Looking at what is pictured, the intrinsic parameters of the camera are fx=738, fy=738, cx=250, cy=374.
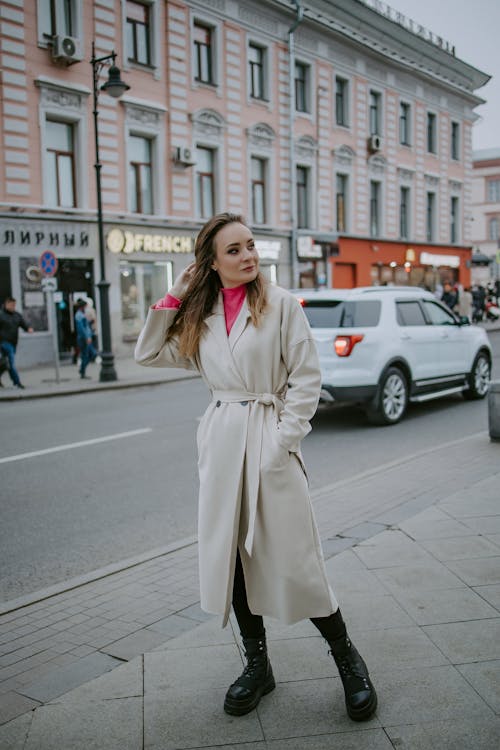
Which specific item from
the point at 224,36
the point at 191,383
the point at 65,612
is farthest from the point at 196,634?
the point at 224,36

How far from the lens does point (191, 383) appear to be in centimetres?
1694

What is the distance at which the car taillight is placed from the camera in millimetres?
9812

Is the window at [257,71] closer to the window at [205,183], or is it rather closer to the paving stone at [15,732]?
the window at [205,183]

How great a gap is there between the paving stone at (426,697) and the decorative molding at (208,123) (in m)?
23.0

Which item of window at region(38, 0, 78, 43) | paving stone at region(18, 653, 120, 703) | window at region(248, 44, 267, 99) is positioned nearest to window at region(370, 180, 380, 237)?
window at region(248, 44, 267, 99)

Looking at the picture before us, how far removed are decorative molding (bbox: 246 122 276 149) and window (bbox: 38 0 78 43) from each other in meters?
7.53

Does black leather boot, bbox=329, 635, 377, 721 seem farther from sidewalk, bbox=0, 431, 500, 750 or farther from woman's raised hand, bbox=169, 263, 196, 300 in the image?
woman's raised hand, bbox=169, 263, 196, 300

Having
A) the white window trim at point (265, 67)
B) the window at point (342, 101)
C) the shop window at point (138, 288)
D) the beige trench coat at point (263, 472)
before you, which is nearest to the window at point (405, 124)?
the window at point (342, 101)

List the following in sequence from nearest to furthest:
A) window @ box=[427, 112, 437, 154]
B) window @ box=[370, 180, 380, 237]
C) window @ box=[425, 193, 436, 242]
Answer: window @ box=[370, 180, 380, 237]
window @ box=[427, 112, 437, 154]
window @ box=[425, 193, 436, 242]

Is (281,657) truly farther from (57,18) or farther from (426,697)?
(57,18)

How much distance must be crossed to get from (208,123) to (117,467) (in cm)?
1891

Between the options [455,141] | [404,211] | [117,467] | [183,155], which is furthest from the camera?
[455,141]

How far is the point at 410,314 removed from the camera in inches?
431

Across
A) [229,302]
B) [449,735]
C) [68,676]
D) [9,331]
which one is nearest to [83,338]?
[9,331]
